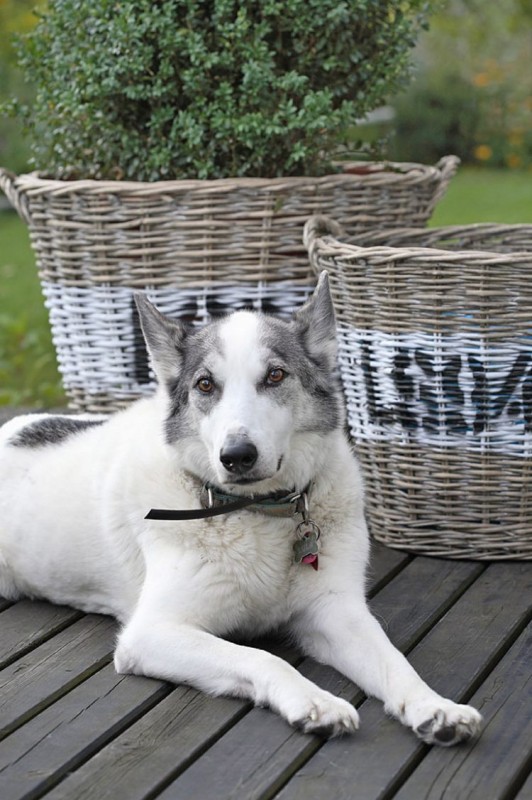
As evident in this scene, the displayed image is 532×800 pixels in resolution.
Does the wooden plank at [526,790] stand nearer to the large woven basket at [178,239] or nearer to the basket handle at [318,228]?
the basket handle at [318,228]

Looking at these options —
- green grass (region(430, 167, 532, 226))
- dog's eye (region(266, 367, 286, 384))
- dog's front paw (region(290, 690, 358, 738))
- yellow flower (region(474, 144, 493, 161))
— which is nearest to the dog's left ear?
dog's eye (region(266, 367, 286, 384))

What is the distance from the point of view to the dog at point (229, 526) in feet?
8.71

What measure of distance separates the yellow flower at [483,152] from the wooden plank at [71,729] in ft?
32.9

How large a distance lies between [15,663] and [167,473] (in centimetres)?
65

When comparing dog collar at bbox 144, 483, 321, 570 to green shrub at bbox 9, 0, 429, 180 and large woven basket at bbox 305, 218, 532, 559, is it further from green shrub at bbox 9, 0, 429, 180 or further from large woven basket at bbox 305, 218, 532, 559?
green shrub at bbox 9, 0, 429, 180

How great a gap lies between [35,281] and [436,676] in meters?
6.34

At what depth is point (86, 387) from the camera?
4281 mm

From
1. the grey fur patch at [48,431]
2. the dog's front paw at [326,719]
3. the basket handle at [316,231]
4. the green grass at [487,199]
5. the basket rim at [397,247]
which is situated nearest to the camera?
the dog's front paw at [326,719]

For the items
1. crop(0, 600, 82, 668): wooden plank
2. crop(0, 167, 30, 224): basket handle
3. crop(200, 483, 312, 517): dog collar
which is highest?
crop(0, 167, 30, 224): basket handle

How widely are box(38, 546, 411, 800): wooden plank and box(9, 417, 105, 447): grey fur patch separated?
1.03m

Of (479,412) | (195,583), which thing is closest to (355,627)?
(195,583)

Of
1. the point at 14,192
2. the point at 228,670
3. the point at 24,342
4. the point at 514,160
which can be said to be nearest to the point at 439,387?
the point at 228,670

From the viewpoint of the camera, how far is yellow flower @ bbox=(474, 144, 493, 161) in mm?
11902

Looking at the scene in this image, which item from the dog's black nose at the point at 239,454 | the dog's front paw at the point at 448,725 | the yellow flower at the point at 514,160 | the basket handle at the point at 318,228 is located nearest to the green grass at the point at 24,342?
the basket handle at the point at 318,228
